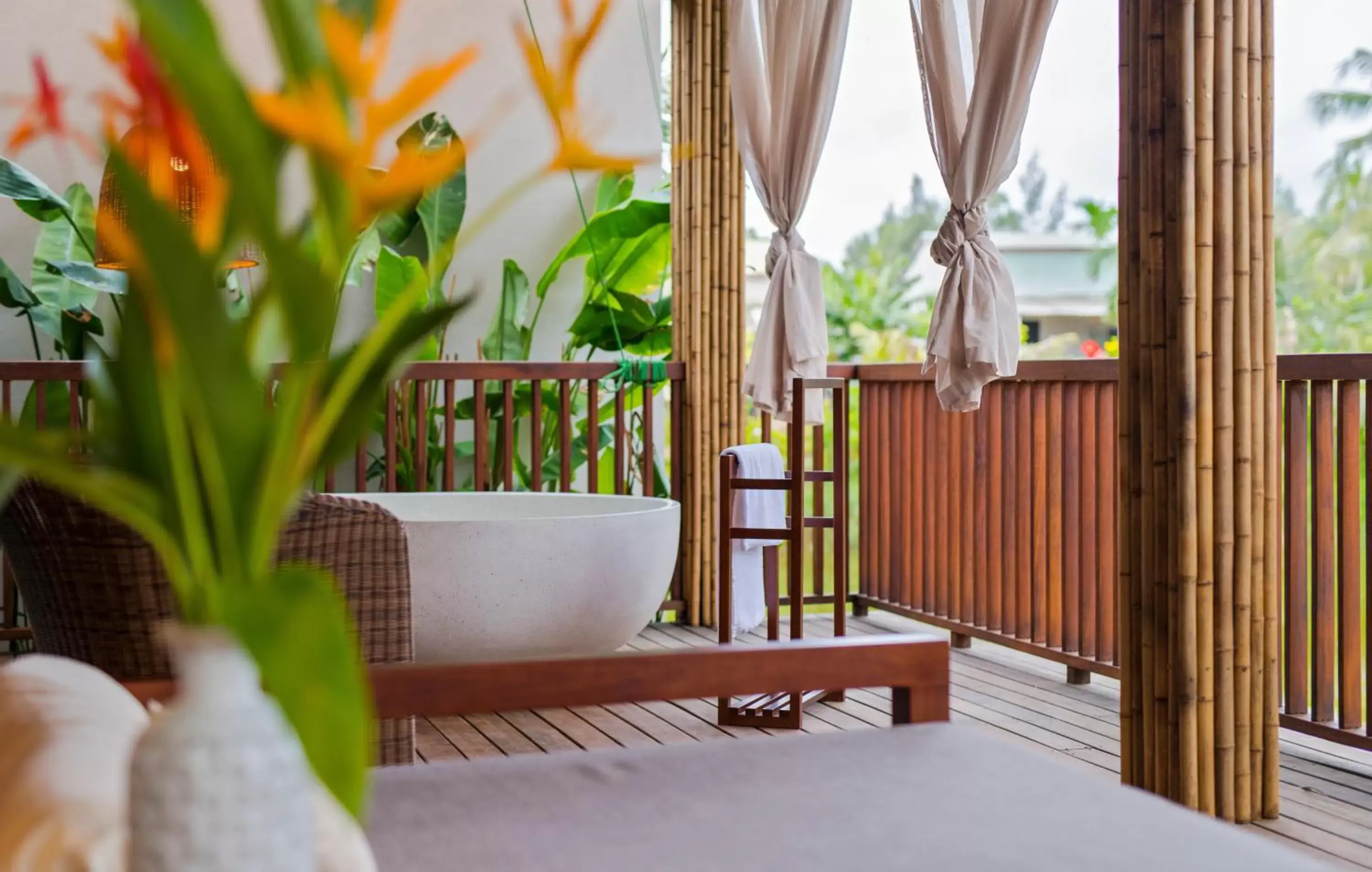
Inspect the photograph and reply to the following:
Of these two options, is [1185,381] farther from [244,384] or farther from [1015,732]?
[244,384]

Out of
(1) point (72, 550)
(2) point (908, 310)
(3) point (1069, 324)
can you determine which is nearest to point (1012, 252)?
(3) point (1069, 324)

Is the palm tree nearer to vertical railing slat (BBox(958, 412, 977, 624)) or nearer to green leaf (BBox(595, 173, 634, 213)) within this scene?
green leaf (BBox(595, 173, 634, 213))

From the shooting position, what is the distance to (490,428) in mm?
5609

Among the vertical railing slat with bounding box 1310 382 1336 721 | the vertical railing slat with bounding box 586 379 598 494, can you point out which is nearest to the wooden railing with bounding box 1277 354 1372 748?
the vertical railing slat with bounding box 1310 382 1336 721

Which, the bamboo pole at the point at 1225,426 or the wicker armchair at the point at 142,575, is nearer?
the wicker armchair at the point at 142,575

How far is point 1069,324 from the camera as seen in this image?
18672 millimetres

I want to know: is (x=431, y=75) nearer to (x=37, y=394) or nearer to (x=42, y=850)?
(x=42, y=850)

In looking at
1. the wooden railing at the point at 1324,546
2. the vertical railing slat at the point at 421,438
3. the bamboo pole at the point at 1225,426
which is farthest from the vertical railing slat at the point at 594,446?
the bamboo pole at the point at 1225,426

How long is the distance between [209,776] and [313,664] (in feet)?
0.22

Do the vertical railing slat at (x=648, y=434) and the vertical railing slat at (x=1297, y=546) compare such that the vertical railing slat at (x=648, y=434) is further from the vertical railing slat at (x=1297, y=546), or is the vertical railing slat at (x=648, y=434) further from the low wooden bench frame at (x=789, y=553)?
the vertical railing slat at (x=1297, y=546)

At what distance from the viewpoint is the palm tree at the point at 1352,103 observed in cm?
1830

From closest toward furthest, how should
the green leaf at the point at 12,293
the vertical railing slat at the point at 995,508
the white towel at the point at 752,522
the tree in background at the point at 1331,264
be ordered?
the white towel at the point at 752,522
the vertical railing slat at the point at 995,508
the green leaf at the point at 12,293
the tree in background at the point at 1331,264

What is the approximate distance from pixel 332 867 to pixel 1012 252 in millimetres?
19693

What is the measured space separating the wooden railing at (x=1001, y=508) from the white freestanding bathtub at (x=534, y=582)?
3.27 feet
